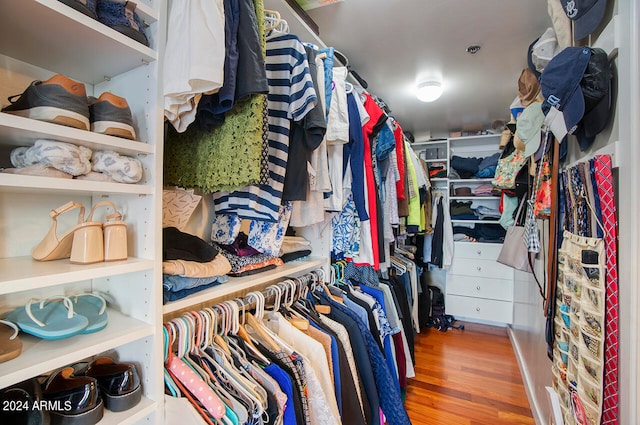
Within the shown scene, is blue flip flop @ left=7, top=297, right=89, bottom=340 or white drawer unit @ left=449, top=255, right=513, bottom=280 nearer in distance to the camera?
blue flip flop @ left=7, top=297, right=89, bottom=340

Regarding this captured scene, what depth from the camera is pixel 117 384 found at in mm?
656

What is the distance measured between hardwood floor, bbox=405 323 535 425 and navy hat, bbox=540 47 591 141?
169cm

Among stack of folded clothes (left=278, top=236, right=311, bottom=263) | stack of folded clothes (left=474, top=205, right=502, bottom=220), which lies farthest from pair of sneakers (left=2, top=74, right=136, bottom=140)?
stack of folded clothes (left=474, top=205, right=502, bottom=220)

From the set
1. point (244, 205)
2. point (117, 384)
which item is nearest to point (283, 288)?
→ point (244, 205)

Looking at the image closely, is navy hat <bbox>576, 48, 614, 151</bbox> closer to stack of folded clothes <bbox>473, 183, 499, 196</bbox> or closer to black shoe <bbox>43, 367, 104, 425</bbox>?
black shoe <bbox>43, 367, 104, 425</bbox>

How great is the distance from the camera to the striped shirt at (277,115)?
Result: 2.93 feet

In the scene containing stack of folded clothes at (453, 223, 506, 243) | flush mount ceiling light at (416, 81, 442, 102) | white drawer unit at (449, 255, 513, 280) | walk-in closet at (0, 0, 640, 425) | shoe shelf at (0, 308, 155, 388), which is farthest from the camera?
stack of folded clothes at (453, 223, 506, 243)

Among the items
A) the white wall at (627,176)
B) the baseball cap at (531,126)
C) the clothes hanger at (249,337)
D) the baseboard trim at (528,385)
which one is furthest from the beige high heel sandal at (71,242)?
the baseboard trim at (528,385)

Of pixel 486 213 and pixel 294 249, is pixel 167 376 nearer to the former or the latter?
pixel 294 249

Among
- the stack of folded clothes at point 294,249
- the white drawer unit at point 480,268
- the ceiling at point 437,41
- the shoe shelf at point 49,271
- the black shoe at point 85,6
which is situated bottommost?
the white drawer unit at point 480,268

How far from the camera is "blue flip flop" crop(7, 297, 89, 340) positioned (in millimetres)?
564

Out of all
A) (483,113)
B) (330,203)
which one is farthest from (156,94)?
(483,113)

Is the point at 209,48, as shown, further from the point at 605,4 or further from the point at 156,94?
the point at 605,4

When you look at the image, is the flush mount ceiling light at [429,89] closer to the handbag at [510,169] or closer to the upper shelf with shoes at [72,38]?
the handbag at [510,169]
